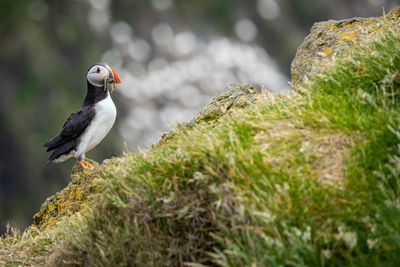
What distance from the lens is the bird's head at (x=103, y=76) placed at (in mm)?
9414

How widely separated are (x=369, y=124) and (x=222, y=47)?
251ft

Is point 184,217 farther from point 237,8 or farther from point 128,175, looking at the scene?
point 237,8

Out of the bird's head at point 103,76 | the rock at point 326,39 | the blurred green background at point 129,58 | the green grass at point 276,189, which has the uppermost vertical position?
the blurred green background at point 129,58

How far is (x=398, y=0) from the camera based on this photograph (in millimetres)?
66875

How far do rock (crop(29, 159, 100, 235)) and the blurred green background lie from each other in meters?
33.6

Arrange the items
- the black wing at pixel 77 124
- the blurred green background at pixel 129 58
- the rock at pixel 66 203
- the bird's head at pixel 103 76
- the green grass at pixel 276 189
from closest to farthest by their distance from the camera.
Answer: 1. the green grass at pixel 276 189
2. the rock at pixel 66 203
3. the black wing at pixel 77 124
4. the bird's head at pixel 103 76
5. the blurred green background at pixel 129 58

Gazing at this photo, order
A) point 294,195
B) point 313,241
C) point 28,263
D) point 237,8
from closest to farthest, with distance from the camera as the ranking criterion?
point 313,241
point 294,195
point 28,263
point 237,8

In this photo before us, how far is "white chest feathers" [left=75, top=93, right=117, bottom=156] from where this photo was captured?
9328 mm

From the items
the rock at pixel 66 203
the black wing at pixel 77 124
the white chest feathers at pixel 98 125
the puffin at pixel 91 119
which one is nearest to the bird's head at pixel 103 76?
the puffin at pixel 91 119

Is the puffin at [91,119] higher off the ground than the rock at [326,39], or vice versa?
the puffin at [91,119]

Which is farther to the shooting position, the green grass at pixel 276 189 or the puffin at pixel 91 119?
the puffin at pixel 91 119

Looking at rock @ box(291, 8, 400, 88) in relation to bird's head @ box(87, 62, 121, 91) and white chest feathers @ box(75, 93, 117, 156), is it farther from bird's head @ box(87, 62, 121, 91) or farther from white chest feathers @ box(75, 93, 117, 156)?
white chest feathers @ box(75, 93, 117, 156)

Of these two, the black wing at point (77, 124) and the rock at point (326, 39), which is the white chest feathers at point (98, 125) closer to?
the black wing at point (77, 124)

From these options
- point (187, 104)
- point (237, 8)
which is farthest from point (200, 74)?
point (237, 8)
